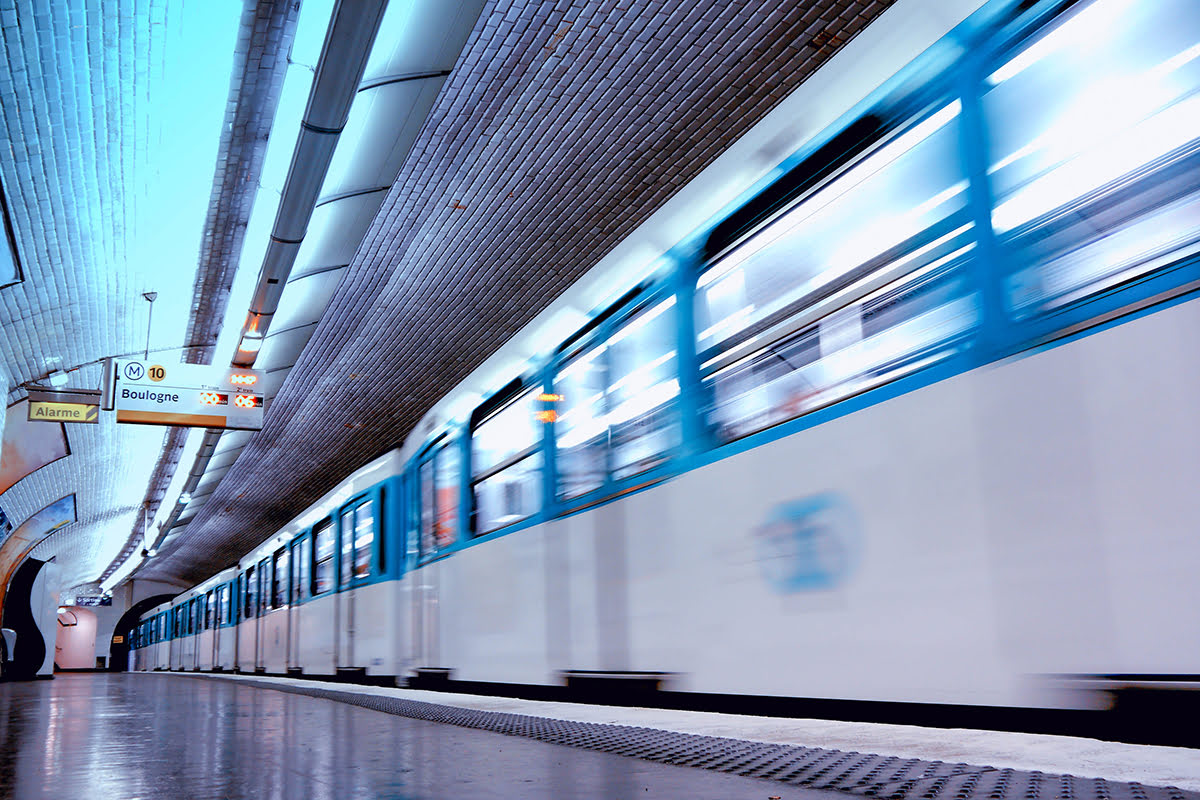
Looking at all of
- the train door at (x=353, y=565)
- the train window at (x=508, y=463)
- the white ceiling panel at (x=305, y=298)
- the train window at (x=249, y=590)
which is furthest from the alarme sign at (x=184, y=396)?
Answer: the train window at (x=508, y=463)

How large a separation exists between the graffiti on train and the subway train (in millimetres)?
12

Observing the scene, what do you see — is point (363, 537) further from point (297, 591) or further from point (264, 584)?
point (264, 584)

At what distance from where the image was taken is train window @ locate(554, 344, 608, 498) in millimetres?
5023

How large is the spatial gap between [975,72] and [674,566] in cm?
237

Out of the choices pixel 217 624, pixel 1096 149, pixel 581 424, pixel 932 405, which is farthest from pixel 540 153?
pixel 217 624

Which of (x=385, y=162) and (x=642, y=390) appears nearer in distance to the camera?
A: (x=642, y=390)

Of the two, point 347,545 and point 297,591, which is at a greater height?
point 347,545

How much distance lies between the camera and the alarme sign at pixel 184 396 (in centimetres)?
1228

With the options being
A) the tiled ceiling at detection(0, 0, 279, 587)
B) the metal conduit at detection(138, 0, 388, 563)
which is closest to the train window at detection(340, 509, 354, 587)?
the metal conduit at detection(138, 0, 388, 563)

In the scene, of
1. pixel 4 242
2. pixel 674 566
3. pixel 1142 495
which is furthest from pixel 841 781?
pixel 4 242

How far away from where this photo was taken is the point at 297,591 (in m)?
13.7

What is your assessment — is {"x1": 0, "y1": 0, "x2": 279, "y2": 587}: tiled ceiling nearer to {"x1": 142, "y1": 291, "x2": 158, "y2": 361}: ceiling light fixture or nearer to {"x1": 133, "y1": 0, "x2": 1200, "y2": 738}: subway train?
{"x1": 142, "y1": 291, "x2": 158, "y2": 361}: ceiling light fixture

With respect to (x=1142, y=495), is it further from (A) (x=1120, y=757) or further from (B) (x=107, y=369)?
(B) (x=107, y=369)

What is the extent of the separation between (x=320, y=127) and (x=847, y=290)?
18.0 feet
